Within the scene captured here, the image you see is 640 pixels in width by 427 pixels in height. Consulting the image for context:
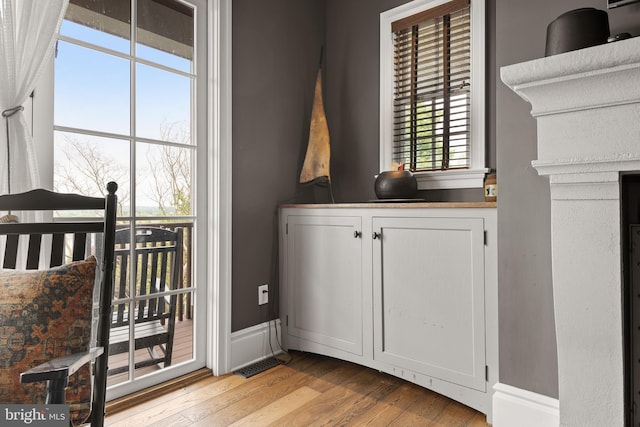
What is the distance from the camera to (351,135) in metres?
2.72

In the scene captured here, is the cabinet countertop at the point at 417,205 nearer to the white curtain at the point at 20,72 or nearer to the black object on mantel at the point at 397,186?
the black object on mantel at the point at 397,186

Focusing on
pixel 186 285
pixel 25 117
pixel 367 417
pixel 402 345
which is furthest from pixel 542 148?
pixel 25 117

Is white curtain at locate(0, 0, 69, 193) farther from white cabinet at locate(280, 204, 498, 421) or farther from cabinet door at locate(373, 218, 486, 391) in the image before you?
cabinet door at locate(373, 218, 486, 391)

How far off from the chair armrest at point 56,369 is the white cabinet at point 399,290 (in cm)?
134

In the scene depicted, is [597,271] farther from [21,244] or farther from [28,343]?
[21,244]

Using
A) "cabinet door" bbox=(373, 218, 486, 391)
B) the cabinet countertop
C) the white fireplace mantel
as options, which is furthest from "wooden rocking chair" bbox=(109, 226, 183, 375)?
the white fireplace mantel

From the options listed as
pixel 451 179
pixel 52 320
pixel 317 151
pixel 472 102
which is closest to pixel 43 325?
pixel 52 320

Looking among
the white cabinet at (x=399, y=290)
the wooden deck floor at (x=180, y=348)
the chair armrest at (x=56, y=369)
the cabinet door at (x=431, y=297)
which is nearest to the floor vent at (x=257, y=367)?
the white cabinet at (x=399, y=290)

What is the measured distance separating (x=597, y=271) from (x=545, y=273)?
24 cm

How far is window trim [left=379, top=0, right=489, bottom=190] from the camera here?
214 cm

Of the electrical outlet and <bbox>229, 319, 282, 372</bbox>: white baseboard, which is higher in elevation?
the electrical outlet

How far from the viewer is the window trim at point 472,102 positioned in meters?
2.14

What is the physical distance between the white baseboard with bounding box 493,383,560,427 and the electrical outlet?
4.36 feet

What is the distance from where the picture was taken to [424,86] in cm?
240
